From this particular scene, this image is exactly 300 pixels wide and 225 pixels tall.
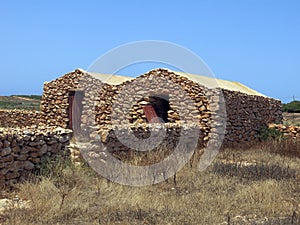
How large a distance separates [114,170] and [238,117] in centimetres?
718

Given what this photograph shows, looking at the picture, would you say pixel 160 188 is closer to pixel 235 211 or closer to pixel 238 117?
pixel 235 211

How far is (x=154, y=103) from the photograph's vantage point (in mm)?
13930

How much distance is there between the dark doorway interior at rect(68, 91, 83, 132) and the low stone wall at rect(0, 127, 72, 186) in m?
7.20

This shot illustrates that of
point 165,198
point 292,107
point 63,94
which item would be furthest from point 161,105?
point 292,107

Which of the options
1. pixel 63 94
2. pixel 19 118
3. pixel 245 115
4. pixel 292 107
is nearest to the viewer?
pixel 245 115

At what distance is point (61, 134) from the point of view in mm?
7832

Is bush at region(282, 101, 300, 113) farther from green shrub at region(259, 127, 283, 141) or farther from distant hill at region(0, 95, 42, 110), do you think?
distant hill at region(0, 95, 42, 110)

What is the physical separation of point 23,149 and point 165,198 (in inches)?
109

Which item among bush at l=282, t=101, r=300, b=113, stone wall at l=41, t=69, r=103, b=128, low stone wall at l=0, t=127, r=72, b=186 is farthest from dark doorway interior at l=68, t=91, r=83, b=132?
bush at l=282, t=101, r=300, b=113

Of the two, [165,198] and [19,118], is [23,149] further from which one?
[19,118]

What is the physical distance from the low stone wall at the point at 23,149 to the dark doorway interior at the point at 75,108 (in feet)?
23.6

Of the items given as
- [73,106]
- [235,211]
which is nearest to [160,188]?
[235,211]

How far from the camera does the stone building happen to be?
494 inches

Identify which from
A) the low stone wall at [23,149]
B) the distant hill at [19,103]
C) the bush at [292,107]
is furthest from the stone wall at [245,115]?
the distant hill at [19,103]
